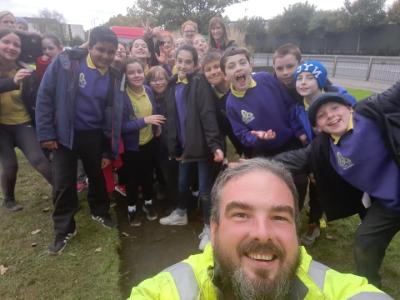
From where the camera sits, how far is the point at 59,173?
11.6 feet

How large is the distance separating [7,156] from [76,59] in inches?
66.8

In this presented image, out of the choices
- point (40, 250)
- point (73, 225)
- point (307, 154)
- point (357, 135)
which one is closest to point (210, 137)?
point (307, 154)

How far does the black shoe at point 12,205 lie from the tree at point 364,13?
107 ft

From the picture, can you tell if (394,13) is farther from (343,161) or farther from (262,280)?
(262,280)

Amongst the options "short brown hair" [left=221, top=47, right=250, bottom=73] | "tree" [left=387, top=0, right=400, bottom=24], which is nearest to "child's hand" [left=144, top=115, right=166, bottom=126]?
"short brown hair" [left=221, top=47, right=250, bottom=73]

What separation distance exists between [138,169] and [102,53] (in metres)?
1.48

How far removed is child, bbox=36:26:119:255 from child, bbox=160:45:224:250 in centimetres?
68

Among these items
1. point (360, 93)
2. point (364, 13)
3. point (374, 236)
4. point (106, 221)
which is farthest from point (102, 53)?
point (364, 13)

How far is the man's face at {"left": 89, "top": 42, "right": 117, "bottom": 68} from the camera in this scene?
3431 millimetres

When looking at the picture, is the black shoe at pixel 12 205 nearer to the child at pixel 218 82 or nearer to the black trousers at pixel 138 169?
the black trousers at pixel 138 169

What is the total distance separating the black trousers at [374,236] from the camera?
246cm

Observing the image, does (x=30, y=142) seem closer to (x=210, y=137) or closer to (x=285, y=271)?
(x=210, y=137)

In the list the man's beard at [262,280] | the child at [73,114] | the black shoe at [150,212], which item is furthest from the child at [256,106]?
the man's beard at [262,280]

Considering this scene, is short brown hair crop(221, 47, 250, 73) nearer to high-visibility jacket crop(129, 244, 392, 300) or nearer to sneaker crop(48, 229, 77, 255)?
high-visibility jacket crop(129, 244, 392, 300)
